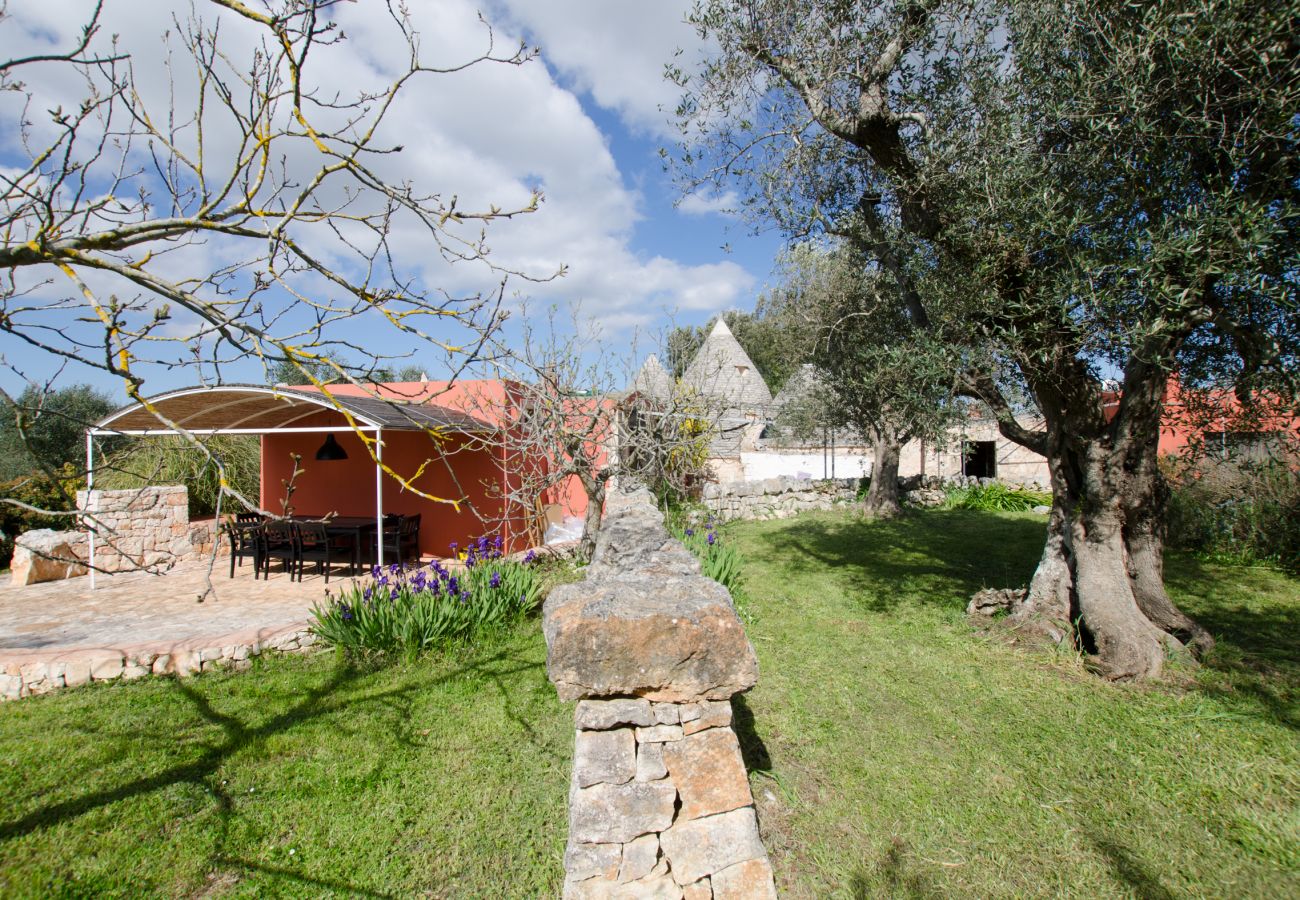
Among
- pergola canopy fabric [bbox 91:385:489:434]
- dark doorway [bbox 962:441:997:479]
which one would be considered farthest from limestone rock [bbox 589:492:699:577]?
dark doorway [bbox 962:441:997:479]

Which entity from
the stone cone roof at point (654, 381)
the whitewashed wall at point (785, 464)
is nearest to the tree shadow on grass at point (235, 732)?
the stone cone roof at point (654, 381)

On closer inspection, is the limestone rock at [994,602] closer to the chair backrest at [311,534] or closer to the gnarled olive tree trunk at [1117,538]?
the gnarled olive tree trunk at [1117,538]

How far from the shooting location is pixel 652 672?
2.53 metres

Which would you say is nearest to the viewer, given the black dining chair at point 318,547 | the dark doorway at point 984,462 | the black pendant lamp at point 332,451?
the black dining chair at point 318,547

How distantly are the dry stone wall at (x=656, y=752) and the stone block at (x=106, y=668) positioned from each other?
218 inches

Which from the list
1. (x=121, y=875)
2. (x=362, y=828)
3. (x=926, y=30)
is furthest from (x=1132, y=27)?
(x=121, y=875)

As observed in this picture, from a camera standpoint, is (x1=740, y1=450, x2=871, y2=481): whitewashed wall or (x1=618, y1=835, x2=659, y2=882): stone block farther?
(x1=740, y1=450, x2=871, y2=481): whitewashed wall

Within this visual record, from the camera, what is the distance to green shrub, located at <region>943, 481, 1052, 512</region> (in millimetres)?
16875

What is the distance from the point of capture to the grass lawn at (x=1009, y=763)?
10.4ft

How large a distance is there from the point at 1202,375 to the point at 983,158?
2693 millimetres

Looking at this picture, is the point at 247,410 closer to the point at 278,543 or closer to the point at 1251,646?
the point at 278,543

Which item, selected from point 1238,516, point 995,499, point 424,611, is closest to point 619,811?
point 424,611

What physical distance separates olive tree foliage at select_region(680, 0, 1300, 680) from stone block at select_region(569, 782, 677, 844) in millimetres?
4229

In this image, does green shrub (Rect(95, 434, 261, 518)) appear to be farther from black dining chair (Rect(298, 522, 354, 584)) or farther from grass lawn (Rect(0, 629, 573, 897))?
grass lawn (Rect(0, 629, 573, 897))
